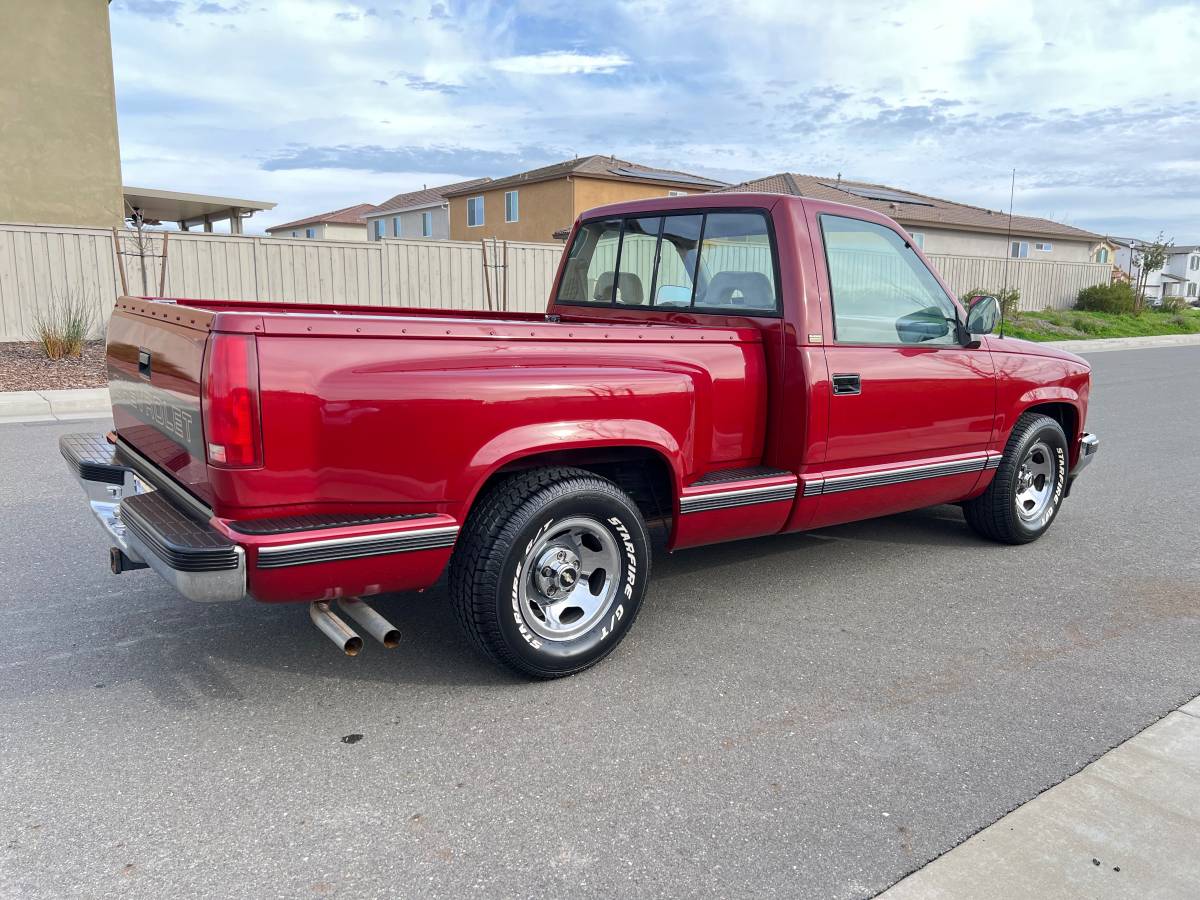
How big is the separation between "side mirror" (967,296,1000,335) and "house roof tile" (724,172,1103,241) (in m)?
32.5

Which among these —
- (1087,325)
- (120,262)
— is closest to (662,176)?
(1087,325)

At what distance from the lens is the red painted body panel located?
9.87 ft

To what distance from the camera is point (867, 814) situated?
9.18 ft

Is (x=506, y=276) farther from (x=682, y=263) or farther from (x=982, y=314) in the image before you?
(x=982, y=314)

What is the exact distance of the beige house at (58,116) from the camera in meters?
18.7

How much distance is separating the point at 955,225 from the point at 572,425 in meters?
41.4

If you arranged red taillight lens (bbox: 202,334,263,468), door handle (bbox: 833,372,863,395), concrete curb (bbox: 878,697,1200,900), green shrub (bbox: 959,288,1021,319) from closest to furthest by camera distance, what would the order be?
concrete curb (bbox: 878,697,1200,900) < red taillight lens (bbox: 202,334,263,468) < door handle (bbox: 833,372,863,395) < green shrub (bbox: 959,288,1021,319)

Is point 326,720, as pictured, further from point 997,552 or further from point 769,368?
point 997,552

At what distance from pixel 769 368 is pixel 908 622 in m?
1.35

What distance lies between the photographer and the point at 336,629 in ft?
10.4

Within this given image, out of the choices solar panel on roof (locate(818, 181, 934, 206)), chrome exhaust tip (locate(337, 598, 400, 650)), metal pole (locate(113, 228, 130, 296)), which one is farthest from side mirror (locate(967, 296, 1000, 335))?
solar panel on roof (locate(818, 181, 934, 206))

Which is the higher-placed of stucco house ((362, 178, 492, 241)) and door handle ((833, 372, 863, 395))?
stucco house ((362, 178, 492, 241))

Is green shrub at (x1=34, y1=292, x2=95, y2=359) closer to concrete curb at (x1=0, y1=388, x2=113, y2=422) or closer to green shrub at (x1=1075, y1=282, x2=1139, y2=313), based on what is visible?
concrete curb at (x1=0, y1=388, x2=113, y2=422)

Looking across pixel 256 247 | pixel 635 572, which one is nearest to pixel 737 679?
pixel 635 572
